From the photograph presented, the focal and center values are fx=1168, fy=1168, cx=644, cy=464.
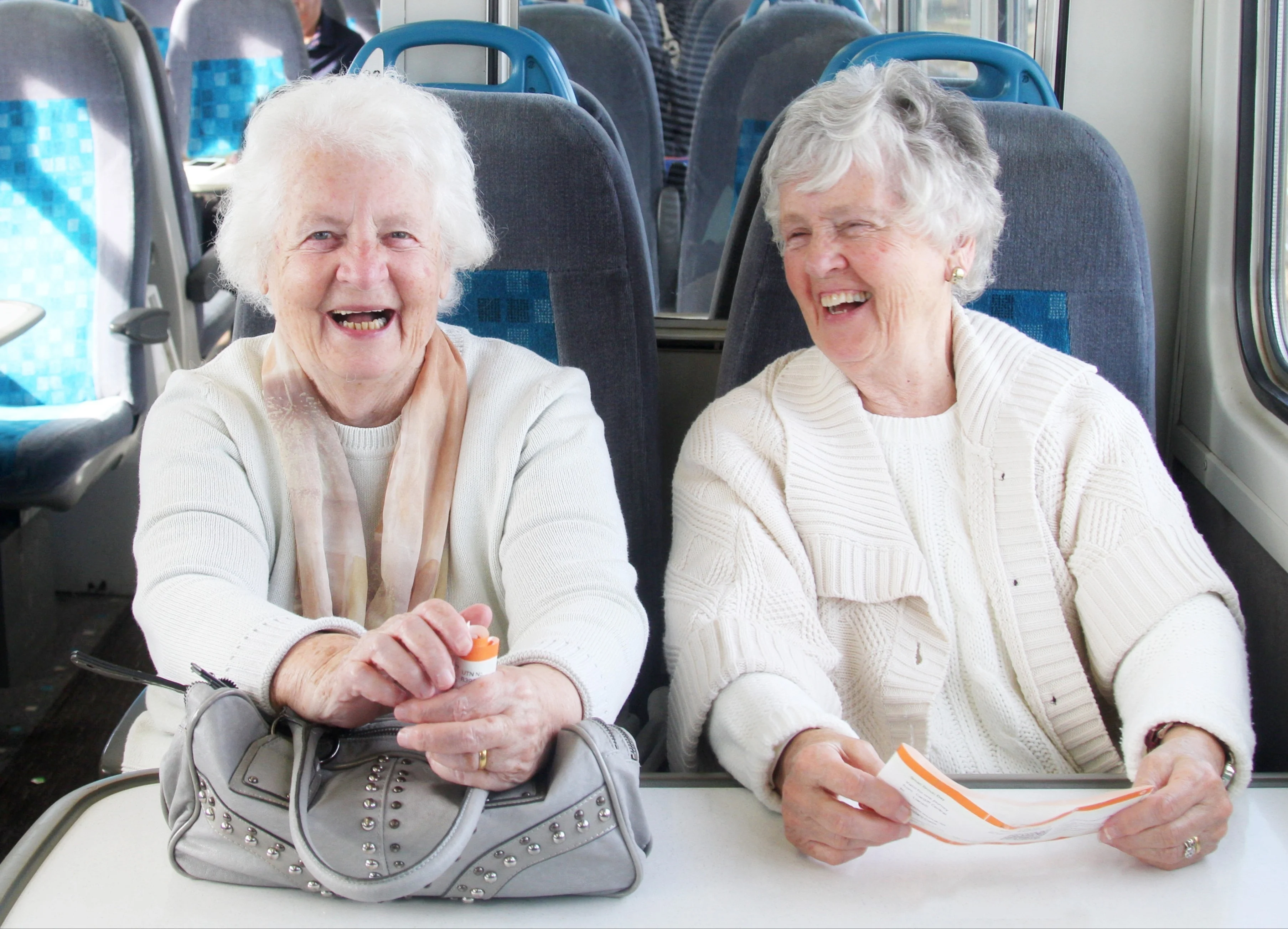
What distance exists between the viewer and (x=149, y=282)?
2953 mm

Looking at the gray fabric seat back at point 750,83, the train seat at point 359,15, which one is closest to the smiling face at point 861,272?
the gray fabric seat back at point 750,83

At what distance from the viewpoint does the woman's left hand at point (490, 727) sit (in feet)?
3.27

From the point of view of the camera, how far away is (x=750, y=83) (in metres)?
2.83

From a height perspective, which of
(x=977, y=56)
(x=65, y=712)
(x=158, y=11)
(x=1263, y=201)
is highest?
(x=158, y=11)

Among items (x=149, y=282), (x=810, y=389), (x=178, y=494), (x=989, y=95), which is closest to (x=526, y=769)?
(x=178, y=494)

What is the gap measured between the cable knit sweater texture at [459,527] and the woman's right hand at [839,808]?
0.72 ft

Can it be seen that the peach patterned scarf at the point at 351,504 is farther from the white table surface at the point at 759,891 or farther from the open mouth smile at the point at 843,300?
the open mouth smile at the point at 843,300

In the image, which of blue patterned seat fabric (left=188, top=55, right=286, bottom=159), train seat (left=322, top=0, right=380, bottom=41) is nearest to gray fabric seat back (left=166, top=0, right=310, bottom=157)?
blue patterned seat fabric (left=188, top=55, right=286, bottom=159)

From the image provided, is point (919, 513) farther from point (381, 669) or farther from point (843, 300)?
point (381, 669)

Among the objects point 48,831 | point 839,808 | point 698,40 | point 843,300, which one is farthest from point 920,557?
point 698,40

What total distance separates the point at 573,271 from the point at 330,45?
3.61 metres

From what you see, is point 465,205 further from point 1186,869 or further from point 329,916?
point 1186,869

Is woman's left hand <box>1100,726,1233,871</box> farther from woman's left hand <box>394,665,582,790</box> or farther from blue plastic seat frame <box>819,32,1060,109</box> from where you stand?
blue plastic seat frame <box>819,32,1060,109</box>

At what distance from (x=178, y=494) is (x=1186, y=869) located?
1071mm
